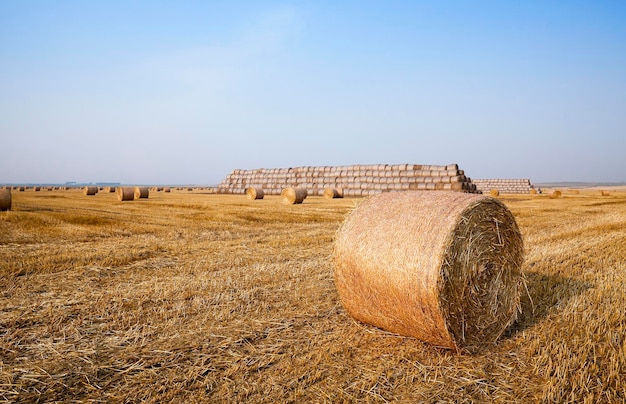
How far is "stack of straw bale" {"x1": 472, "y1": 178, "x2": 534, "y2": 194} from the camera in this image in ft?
179

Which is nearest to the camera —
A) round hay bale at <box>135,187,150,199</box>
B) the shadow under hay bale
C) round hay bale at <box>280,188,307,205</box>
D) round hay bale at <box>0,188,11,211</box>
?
the shadow under hay bale

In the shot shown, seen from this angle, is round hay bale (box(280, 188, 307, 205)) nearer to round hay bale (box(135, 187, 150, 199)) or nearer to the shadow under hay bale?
round hay bale (box(135, 187, 150, 199))

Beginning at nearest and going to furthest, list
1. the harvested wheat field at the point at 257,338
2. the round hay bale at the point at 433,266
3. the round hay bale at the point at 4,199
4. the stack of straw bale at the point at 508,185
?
the harvested wheat field at the point at 257,338 < the round hay bale at the point at 433,266 < the round hay bale at the point at 4,199 < the stack of straw bale at the point at 508,185

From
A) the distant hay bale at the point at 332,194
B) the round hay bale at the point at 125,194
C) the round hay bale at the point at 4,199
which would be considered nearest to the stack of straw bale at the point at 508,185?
the distant hay bale at the point at 332,194

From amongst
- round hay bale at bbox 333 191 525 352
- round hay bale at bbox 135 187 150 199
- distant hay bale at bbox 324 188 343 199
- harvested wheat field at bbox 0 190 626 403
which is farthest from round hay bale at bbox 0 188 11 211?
distant hay bale at bbox 324 188 343 199

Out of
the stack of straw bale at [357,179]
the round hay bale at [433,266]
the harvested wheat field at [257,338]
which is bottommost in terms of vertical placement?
the harvested wheat field at [257,338]

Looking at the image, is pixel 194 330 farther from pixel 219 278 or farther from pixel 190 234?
pixel 190 234

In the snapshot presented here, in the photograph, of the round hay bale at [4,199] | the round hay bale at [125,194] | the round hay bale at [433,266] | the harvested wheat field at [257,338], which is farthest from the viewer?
the round hay bale at [125,194]

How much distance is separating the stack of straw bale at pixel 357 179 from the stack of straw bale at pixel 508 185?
25378 mm

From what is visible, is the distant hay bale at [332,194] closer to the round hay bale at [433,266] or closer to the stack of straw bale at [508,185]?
the round hay bale at [433,266]

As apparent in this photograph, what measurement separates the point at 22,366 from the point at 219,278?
9.65 ft

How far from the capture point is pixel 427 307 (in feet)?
12.9

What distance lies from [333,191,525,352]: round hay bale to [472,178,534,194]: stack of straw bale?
52.6m

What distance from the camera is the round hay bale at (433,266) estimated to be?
398 cm
